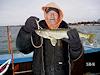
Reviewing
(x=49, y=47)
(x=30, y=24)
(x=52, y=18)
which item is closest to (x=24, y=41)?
(x=30, y=24)

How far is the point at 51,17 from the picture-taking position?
14.1ft

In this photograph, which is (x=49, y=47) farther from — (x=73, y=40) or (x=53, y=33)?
(x=73, y=40)

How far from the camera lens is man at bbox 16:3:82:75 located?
4195 millimetres

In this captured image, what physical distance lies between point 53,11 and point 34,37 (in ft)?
1.85

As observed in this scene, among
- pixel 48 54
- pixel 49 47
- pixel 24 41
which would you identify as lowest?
pixel 48 54

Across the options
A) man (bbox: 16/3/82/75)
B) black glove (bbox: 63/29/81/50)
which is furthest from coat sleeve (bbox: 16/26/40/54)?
black glove (bbox: 63/29/81/50)

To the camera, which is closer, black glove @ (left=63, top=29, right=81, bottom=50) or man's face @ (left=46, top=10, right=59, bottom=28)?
black glove @ (left=63, top=29, right=81, bottom=50)

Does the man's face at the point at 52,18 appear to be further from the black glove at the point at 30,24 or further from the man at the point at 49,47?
the black glove at the point at 30,24

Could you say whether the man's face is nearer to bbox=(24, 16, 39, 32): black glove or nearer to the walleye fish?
the walleye fish

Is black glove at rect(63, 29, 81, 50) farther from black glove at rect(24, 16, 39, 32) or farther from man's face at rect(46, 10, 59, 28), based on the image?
black glove at rect(24, 16, 39, 32)

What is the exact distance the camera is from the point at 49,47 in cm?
430

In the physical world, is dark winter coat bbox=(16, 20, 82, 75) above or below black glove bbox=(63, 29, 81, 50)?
below

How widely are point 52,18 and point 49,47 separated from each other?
503 millimetres

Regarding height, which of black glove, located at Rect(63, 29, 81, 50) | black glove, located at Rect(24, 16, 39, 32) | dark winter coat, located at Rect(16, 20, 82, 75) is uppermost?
black glove, located at Rect(24, 16, 39, 32)
